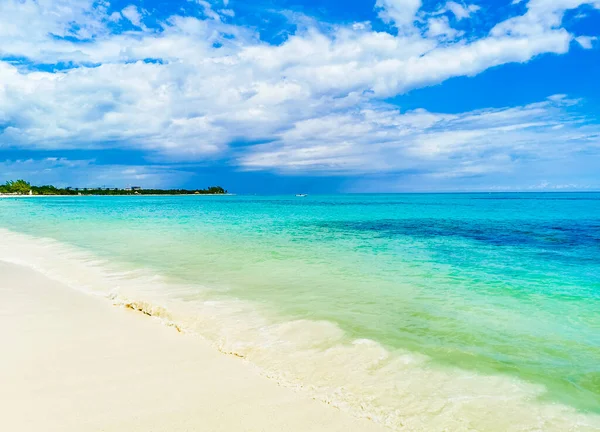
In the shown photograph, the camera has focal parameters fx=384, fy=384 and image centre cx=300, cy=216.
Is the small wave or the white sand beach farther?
the small wave

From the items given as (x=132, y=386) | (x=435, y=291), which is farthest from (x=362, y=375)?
(x=435, y=291)

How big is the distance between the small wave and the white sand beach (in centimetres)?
32

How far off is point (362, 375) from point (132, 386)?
112 inches

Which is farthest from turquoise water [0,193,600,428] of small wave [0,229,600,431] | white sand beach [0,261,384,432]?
white sand beach [0,261,384,432]

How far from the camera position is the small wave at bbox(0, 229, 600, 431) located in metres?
4.17

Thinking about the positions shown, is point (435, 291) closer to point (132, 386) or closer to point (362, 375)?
point (362, 375)

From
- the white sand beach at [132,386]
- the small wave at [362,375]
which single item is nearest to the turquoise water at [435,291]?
the small wave at [362,375]

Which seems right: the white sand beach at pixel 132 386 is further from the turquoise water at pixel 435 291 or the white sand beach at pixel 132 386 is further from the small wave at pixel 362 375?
the turquoise water at pixel 435 291

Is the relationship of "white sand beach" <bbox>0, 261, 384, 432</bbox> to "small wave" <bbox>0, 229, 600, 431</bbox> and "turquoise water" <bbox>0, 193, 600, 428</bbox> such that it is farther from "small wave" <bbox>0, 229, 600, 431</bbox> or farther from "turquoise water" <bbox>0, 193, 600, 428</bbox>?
"turquoise water" <bbox>0, 193, 600, 428</bbox>

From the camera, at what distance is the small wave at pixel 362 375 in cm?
417

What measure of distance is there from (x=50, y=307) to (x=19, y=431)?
4.81 metres

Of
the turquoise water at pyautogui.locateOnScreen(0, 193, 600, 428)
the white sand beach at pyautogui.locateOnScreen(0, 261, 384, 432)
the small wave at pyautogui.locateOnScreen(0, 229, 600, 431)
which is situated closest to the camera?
the white sand beach at pyautogui.locateOnScreen(0, 261, 384, 432)

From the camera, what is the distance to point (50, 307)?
7746mm

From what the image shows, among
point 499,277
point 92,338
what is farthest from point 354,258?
point 92,338
